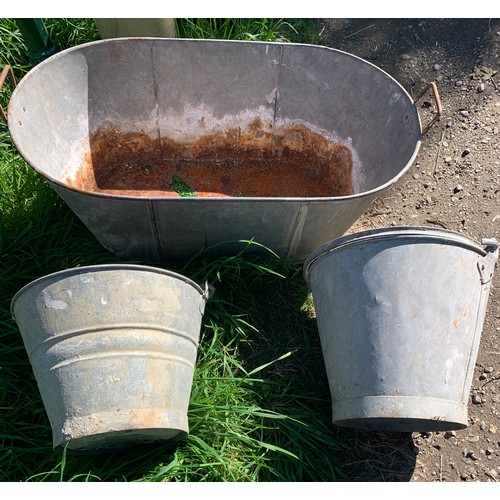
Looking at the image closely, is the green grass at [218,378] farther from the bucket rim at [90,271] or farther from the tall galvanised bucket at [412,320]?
the bucket rim at [90,271]

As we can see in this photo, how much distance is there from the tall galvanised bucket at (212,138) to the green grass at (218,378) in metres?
0.18

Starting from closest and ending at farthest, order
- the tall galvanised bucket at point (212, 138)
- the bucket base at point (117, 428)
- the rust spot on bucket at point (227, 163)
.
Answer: the bucket base at point (117, 428) → the tall galvanised bucket at point (212, 138) → the rust spot on bucket at point (227, 163)

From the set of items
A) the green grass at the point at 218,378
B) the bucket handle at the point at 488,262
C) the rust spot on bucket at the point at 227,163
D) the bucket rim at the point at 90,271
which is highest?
the bucket rim at the point at 90,271

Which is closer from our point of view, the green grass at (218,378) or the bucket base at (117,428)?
the bucket base at (117,428)

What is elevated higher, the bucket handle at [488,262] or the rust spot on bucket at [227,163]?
the bucket handle at [488,262]

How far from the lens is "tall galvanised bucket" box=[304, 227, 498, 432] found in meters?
1.81

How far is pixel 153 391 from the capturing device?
5.87ft

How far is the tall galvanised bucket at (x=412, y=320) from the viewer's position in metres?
1.81

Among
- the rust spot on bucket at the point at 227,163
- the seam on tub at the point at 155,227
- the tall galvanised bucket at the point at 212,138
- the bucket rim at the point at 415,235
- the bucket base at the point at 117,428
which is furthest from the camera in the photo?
the rust spot on bucket at the point at 227,163

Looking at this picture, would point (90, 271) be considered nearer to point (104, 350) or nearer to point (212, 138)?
point (104, 350)

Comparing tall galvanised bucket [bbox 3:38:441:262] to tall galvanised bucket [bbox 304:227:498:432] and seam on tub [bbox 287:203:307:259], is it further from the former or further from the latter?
tall galvanised bucket [bbox 304:227:498:432]

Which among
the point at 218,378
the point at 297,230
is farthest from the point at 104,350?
the point at 297,230

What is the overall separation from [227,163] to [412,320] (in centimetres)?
153

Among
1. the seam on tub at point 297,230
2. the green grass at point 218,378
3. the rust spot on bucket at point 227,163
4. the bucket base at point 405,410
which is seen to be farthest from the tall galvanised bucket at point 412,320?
the rust spot on bucket at point 227,163
